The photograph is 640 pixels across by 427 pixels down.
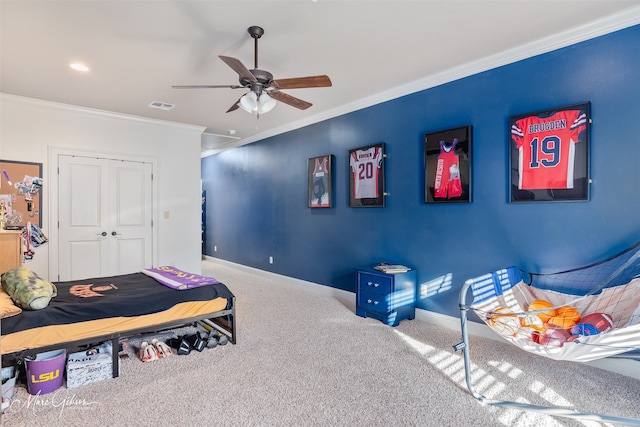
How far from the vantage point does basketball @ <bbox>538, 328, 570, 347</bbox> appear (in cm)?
225

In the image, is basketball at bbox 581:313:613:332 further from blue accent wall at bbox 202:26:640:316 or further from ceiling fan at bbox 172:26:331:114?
ceiling fan at bbox 172:26:331:114

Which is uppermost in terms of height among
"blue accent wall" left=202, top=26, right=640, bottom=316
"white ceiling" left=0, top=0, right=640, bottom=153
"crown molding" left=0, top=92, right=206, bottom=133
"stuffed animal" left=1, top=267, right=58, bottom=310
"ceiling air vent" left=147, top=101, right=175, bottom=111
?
"white ceiling" left=0, top=0, right=640, bottom=153

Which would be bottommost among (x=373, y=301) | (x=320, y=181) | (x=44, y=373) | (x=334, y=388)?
(x=334, y=388)

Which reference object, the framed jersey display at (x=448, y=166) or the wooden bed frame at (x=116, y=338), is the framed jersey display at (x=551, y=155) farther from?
the wooden bed frame at (x=116, y=338)

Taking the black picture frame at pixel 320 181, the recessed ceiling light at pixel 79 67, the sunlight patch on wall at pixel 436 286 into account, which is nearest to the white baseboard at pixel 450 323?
the sunlight patch on wall at pixel 436 286

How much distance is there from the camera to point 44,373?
2.43 metres

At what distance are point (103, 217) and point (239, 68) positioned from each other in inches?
147

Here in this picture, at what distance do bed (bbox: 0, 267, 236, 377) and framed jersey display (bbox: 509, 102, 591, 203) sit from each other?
112 inches

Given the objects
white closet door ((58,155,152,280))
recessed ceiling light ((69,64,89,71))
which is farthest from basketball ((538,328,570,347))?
white closet door ((58,155,152,280))

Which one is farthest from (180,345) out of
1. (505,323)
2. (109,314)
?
(505,323)

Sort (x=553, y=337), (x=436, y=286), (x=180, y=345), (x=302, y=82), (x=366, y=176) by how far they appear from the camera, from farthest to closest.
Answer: (x=366, y=176), (x=436, y=286), (x=180, y=345), (x=302, y=82), (x=553, y=337)

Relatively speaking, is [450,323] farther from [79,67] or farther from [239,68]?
[79,67]

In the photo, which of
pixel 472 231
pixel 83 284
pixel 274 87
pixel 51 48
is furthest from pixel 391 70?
pixel 83 284

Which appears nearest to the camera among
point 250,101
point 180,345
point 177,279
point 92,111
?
point 250,101
